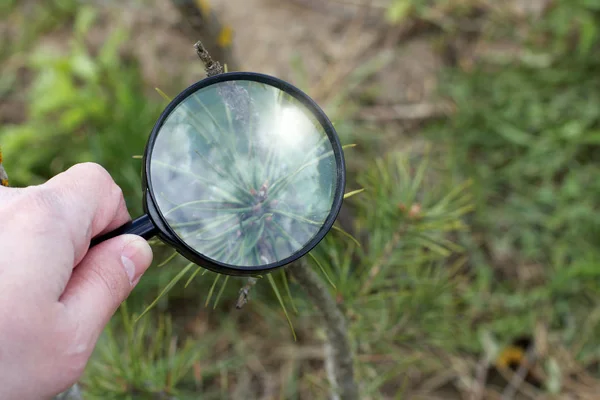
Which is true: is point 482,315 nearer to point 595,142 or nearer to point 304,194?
point 595,142

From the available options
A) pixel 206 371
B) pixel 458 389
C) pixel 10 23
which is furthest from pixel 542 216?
pixel 10 23

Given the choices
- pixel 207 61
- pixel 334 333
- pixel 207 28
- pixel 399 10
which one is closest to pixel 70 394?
pixel 334 333

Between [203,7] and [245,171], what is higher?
[203,7]

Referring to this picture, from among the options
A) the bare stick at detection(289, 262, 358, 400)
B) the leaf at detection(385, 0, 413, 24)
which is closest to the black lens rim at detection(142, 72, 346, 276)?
the bare stick at detection(289, 262, 358, 400)

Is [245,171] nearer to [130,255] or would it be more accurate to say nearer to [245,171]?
[245,171]

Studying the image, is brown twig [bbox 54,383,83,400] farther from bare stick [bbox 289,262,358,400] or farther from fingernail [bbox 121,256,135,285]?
bare stick [bbox 289,262,358,400]

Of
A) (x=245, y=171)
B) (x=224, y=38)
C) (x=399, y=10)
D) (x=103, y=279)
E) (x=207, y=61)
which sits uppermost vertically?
(x=399, y=10)
